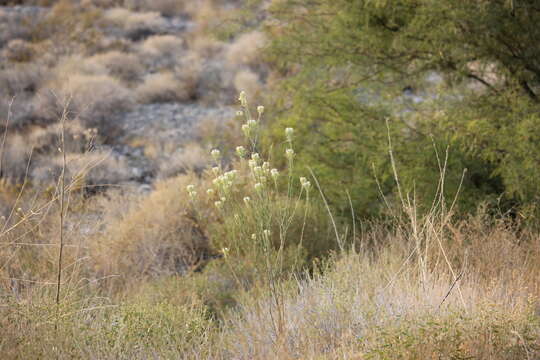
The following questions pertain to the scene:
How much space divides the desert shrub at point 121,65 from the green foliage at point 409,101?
27.2 feet

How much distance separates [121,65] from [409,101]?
32.3ft

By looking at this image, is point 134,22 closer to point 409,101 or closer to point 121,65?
point 121,65

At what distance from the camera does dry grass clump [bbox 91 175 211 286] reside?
5069 millimetres

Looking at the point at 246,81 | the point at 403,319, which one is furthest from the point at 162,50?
the point at 403,319

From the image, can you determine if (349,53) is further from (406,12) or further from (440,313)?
(440,313)

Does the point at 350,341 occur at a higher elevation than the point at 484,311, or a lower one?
lower

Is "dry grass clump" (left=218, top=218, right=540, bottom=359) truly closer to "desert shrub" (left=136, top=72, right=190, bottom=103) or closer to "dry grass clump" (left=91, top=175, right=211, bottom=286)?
"dry grass clump" (left=91, top=175, right=211, bottom=286)

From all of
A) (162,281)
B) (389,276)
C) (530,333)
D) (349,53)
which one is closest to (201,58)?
(349,53)

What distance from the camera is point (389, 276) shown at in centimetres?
347

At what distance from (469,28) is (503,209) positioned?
1572mm

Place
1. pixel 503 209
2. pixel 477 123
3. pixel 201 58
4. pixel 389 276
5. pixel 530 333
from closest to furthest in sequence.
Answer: pixel 530 333, pixel 389 276, pixel 477 123, pixel 503 209, pixel 201 58

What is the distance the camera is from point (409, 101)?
5.40 meters

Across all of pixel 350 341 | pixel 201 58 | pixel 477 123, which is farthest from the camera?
pixel 201 58

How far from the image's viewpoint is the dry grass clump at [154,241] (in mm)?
5069
